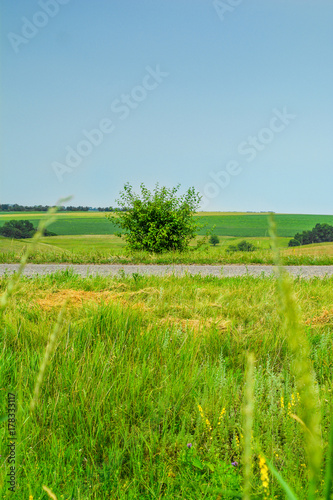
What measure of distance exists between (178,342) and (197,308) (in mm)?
1198

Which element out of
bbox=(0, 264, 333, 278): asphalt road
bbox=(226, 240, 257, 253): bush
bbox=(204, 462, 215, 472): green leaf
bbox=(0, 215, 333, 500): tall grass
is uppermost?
bbox=(226, 240, 257, 253): bush

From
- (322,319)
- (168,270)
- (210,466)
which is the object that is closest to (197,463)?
(210,466)

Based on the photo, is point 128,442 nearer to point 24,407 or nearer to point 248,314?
point 24,407

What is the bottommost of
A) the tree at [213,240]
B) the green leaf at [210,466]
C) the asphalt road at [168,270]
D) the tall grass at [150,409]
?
the green leaf at [210,466]

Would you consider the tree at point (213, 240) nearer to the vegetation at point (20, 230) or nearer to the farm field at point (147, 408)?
the vegetation at point (20, 230)

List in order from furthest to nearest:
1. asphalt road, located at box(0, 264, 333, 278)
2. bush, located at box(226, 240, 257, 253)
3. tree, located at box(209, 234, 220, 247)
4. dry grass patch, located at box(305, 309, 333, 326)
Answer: tree, located at box(209, 234, 220, 247) → bush, located at box(226, 240, 257, 253) → asphalt road, located at box(0, 264, 333, 278) → dry grass patch, located at box(305, 309, 333, 326)

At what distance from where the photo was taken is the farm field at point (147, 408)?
5.56 feet

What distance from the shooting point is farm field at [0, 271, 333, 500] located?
5.56 feet

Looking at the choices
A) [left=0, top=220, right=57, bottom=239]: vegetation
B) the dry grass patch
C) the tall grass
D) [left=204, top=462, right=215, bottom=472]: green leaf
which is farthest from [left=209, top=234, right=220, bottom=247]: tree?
[left=204, top=462, right=215, bottom=472]: green leaf

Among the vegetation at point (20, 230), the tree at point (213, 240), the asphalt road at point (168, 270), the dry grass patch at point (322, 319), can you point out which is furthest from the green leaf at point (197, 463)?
the tree at point (213, 240)

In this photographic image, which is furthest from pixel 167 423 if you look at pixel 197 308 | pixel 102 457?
pixel 197 308

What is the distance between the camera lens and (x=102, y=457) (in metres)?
1.89

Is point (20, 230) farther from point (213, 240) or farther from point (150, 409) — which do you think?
point (213, 240)

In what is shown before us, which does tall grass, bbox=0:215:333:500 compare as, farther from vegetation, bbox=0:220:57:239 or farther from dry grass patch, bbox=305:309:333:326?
dry grass patch, bbox=305:309:333:326
